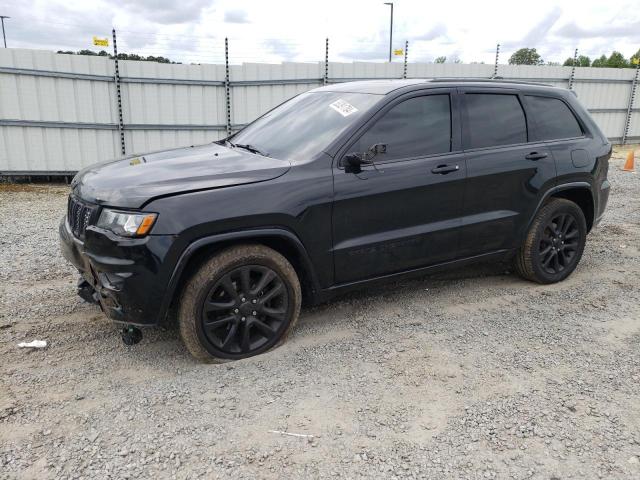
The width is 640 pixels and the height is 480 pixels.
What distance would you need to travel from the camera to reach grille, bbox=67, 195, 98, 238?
3211 millimetres

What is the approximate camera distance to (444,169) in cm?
401

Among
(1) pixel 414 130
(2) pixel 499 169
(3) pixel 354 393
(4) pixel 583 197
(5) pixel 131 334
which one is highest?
(1) pixel 414 130

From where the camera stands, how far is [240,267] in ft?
10.9

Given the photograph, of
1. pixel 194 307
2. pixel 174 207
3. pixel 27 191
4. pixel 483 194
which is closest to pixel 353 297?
pixel 483 194

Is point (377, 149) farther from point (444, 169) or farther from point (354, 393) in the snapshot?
point (354, 393)

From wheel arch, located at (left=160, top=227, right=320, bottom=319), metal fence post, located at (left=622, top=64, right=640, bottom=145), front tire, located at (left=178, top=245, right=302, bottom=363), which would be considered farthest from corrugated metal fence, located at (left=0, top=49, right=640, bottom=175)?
metal fence post, located at (left=622, top=64, right=640, bottom=145)

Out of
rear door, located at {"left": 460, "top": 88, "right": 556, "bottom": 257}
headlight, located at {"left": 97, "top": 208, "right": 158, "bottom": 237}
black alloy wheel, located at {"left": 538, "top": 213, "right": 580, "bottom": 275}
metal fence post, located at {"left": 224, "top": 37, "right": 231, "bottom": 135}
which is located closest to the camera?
headlight, located at {"left": 97, "top": 208, "right": 158, "bottom": 237}

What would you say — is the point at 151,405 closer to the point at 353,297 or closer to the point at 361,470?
the point at 361,470

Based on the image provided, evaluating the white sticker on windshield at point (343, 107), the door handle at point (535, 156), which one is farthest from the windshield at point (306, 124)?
the door handle at point (535, 156)

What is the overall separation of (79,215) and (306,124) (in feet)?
5.81

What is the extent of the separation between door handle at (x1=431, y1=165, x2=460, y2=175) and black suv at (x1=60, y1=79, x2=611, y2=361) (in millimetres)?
13

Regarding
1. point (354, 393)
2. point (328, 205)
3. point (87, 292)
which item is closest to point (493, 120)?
point (328, 205)

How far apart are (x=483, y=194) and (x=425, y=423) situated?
6.92 ft

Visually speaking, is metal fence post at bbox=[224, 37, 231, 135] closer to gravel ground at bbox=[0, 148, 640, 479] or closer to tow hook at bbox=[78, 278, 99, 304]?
gravel ground at bbox=[0, 148, 640, 479]
